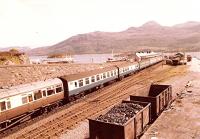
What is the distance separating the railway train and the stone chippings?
24.5 feet

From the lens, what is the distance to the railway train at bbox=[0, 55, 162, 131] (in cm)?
1598

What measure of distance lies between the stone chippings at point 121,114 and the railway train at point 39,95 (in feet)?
24.5

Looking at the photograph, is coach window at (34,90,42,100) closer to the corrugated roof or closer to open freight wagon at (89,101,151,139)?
the corrugated roof

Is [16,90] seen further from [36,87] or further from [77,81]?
[77,81]

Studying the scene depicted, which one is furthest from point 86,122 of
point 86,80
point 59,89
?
point 86,80

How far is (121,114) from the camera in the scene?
12.8 metres

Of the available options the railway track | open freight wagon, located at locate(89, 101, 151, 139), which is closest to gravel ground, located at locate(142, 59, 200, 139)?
open freight wagon, located at locate(89, 101, 151, 139)

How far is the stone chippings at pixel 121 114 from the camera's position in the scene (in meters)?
11.9

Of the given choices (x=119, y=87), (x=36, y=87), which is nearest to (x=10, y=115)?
(x=36, y=87)

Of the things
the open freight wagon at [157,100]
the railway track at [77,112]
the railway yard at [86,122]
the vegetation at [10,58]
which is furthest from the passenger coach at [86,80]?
the vegetation at [10,58]

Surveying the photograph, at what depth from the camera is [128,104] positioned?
14320mm

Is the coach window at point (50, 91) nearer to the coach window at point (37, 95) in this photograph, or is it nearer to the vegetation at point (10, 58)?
the coach window at point (37, 95)

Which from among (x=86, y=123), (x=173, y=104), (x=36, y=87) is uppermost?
(x=36, y=87)

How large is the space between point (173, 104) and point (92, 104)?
836 cm
